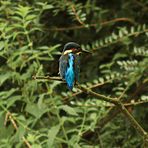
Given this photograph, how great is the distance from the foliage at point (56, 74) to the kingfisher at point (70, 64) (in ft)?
2.77

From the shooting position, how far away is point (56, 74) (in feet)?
11.5

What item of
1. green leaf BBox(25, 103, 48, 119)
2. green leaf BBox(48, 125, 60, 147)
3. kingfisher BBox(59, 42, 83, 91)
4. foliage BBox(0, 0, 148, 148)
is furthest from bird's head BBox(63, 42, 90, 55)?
green leaf BBox(25, 103, 48, 119)

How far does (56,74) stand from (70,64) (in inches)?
68.5

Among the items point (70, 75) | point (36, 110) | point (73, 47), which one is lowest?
point (36, 110)

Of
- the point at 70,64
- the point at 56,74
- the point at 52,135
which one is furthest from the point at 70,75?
the point at 56,74

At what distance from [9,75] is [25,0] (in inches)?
36.6

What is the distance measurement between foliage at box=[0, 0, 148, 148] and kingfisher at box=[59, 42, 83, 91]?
84 cm

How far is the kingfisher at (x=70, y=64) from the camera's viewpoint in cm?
174

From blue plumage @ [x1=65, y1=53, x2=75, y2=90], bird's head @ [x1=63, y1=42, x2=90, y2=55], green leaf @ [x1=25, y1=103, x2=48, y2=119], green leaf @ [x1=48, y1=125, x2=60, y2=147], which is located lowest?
green leaf @ [x1=48, y1=125, x2=60, y2=147]

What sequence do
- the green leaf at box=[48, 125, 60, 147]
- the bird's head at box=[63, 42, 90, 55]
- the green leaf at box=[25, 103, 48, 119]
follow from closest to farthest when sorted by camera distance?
the bird's head at box=[63, 42, 90, 55] → the green leaf at box=[48, 125, 60, 147] → the green leaf at box=[25, 103, 48, 119]

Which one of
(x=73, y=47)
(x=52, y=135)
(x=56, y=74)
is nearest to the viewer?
(x=73, y=47)

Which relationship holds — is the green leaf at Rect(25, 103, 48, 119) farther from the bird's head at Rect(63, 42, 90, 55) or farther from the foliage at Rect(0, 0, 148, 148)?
the bird's head at Rect(63, 42, 90, 55)

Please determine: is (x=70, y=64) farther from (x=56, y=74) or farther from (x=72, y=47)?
(x=56, y=74)

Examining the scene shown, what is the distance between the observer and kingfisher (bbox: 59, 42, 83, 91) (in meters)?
1.74
